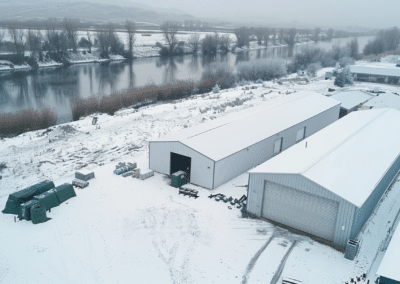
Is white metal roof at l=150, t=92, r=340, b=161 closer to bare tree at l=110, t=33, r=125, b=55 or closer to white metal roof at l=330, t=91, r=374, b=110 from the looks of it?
white metal roof at l=330, t=91, r=374, b=110

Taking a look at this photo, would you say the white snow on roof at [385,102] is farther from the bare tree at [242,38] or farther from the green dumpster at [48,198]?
the bare tree at [242,38]

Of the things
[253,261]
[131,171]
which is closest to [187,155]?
[131,171]

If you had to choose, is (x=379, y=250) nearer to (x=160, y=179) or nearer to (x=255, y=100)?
(x=160, y=179)

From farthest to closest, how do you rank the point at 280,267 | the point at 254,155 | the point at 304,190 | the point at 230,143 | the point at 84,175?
the point at 254,155 < the point at 230,143 < the point at 84,175 < the point at 304,190 < the point at 280,267

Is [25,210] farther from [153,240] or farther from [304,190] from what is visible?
[304,190]

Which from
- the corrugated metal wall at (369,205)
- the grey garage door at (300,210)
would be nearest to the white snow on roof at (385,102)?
the corrugated metal wall at (369,205)

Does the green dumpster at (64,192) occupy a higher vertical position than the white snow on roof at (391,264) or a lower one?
lower
